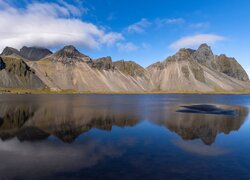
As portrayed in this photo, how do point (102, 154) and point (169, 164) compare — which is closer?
point (169, 164)

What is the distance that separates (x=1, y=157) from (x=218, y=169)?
73.1 ft

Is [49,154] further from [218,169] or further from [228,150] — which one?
[228,150]

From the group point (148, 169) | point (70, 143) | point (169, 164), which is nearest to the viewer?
point (148, 169)

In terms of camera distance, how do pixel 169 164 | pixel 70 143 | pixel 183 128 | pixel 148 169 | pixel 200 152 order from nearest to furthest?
1. pixel 148 169
2. pixel 169 164
3. pixel 200 152
4. pixel 70 143
5. pixel 183 128

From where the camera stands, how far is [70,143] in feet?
111

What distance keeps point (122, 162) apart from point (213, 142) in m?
16.7

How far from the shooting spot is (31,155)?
90.9 ft

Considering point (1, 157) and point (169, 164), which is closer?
point (169, 164)

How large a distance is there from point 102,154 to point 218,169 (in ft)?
40.3

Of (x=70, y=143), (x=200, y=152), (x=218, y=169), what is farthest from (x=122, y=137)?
(x=218, y=169)

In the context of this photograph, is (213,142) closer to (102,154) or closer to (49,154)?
(102,154)

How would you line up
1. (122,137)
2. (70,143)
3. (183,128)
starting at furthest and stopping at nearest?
1. (183,128)
2. (122,137)
3. (70,143)

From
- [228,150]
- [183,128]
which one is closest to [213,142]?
[228,150]

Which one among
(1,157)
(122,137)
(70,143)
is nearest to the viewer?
(1,157)
